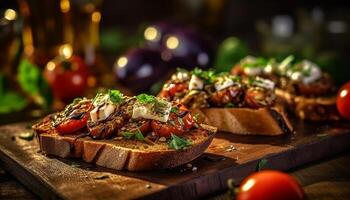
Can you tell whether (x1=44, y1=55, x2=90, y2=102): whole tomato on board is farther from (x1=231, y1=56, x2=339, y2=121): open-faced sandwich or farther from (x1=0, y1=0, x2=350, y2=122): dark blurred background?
(x1=231, y1=56, x2=339, y2=121): open-faced sandwich

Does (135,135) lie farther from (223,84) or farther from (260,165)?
(223,84)

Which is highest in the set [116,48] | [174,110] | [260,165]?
[116,48]

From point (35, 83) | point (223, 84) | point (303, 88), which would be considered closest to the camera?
point (223, 84)

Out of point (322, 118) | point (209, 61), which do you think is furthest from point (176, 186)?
point (209, 61)

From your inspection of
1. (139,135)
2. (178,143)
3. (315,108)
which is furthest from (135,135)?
(315,108)

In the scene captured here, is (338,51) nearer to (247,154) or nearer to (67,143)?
(247,154)

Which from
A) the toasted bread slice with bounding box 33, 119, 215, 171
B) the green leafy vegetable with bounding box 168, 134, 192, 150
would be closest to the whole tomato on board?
the toasted bread slice with bounding box 33, 119, 215, 171
